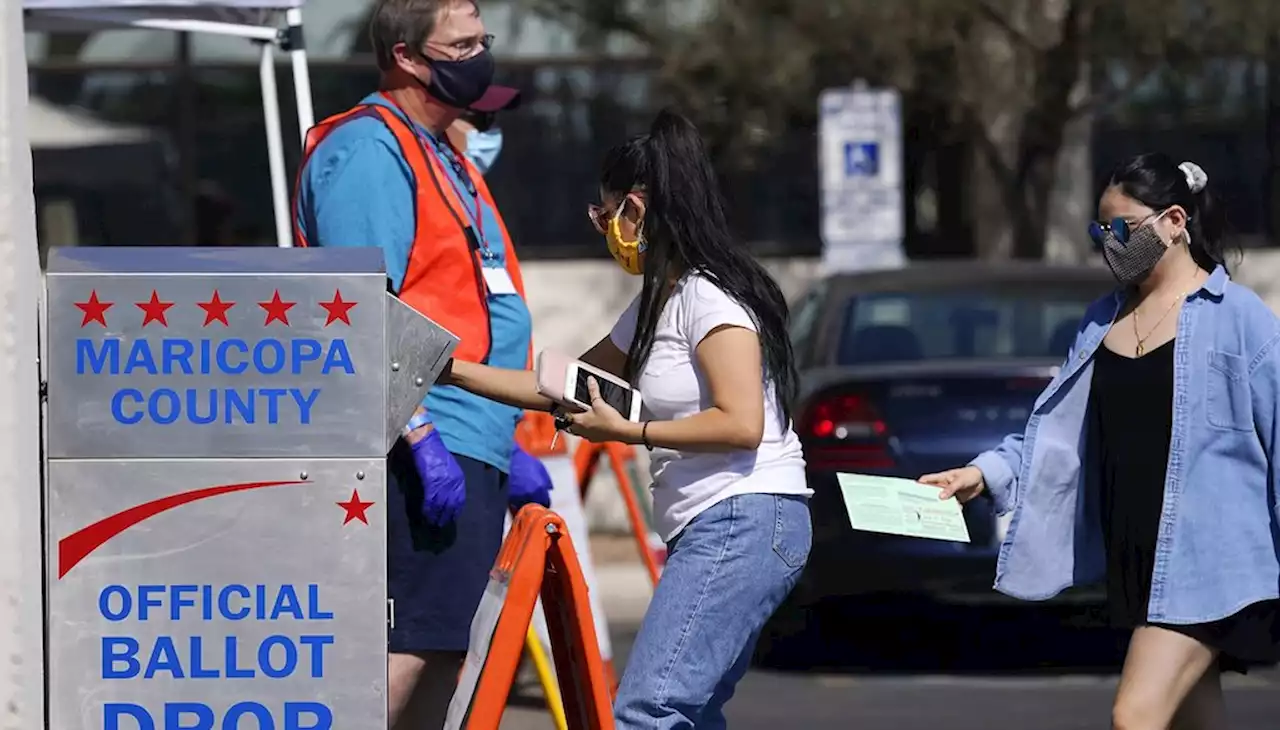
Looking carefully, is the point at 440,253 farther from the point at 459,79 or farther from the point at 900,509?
the point at 900,509

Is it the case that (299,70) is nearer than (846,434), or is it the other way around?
(299,70)

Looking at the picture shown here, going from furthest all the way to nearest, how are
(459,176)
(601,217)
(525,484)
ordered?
1. (525,484)
2. (459,176)
3. (601,217)

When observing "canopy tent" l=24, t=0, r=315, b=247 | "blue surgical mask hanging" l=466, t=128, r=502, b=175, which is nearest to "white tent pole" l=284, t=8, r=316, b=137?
"canopy tent" l=24, t=0, r=315, b=247

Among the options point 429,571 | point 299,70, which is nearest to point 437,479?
point 429,571

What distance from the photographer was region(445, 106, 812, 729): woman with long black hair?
4.16 metres

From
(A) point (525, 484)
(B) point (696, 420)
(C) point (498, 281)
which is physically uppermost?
(C) point (498, 281)

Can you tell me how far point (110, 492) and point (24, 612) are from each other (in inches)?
9.0

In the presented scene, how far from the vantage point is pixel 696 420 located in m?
4.15

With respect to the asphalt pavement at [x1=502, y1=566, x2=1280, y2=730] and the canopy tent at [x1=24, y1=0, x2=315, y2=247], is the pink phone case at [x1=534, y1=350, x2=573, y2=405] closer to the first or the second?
the canopy tent at [x1=24, y1=0, x2=315, y2=247]

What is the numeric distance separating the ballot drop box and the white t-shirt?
749 millimetres

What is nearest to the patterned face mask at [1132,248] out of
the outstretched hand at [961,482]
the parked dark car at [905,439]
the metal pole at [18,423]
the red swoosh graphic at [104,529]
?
the outstretched hand at [961,482]

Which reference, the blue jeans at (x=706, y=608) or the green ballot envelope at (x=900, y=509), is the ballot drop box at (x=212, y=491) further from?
the green ballot envelope at (x=900, y=509)

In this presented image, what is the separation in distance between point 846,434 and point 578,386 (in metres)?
4.02

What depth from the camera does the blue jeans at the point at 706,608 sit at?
4.14 meters
